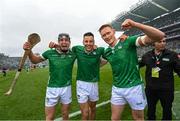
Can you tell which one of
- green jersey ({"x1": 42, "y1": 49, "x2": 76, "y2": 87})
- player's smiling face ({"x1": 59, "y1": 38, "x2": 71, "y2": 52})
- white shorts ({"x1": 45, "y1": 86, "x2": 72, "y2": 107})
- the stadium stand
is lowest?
white shorts ({"x1": 45, "y1": 86, "x2": 72, "y2": 107})

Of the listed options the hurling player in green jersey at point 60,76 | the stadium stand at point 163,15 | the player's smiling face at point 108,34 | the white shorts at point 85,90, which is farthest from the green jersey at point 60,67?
the stadium stand at point 163,15

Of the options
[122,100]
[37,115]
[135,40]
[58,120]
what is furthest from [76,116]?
[135,40]

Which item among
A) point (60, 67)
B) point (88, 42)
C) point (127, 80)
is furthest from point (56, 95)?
point (127, 80)

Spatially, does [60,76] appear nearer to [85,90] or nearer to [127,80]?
[85,90]

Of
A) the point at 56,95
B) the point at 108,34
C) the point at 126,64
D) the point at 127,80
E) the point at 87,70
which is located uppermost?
the point at 108,34

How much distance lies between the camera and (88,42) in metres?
7.01

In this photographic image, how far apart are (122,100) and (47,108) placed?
185cm

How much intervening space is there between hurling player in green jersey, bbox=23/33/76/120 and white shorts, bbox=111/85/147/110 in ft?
4.76

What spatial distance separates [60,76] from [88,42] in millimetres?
893

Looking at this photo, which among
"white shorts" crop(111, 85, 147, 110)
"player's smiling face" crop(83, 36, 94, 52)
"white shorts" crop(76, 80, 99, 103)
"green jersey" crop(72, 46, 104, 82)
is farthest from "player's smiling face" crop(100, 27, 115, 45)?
"white shorts" crop(76, 80, 99, 103)

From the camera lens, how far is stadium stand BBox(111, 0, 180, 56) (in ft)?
242

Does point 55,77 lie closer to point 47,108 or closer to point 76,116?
point 47,108

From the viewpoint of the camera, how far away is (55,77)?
6902 millimetres

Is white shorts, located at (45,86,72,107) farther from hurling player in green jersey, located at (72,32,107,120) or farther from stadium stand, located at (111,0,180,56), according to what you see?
stadium stand, located at (111,0,180,56)
